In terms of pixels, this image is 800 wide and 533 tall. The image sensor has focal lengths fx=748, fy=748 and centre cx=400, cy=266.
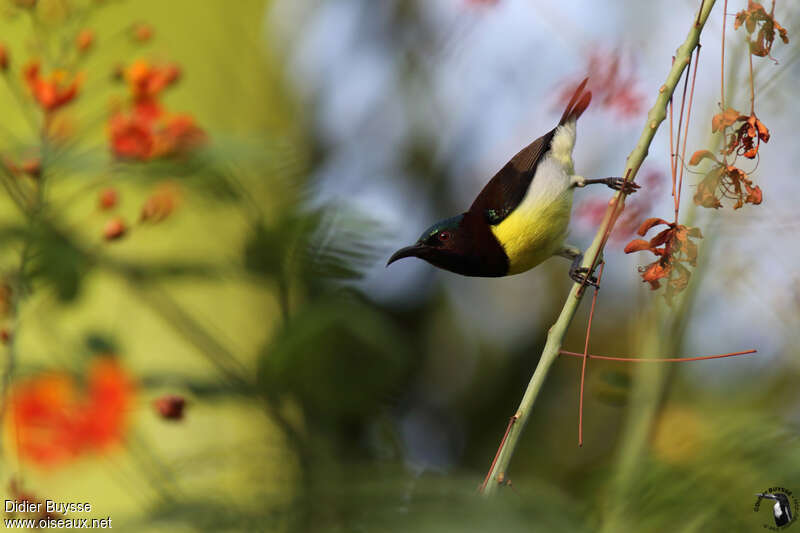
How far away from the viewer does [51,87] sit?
2.49 feet

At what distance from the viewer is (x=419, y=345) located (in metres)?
1.29

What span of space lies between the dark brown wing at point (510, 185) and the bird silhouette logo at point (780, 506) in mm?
192

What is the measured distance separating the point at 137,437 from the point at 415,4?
0.96 metres

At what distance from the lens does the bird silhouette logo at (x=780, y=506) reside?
348 mm

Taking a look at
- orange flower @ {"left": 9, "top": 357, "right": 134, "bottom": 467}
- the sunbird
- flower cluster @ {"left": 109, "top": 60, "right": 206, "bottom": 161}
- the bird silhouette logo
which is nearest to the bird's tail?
the sunbird

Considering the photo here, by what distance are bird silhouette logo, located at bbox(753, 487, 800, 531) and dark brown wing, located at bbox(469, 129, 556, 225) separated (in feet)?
0.63

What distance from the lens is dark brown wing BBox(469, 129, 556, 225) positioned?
0.31m

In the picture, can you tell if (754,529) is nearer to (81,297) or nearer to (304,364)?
(304,364)

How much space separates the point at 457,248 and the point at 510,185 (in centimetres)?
6

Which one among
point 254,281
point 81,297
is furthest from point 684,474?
point 81,297

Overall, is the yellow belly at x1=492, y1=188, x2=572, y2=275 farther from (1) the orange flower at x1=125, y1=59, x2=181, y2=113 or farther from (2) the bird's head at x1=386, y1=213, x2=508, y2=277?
(1) the orange flower at x1=125, y1=59, x2=181, y2=113

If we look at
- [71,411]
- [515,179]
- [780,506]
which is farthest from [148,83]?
[780,506]

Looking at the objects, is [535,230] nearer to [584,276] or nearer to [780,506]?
A: [584,276]

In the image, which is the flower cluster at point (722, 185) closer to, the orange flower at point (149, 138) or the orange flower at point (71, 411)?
the orange flower at point (149, 138)
